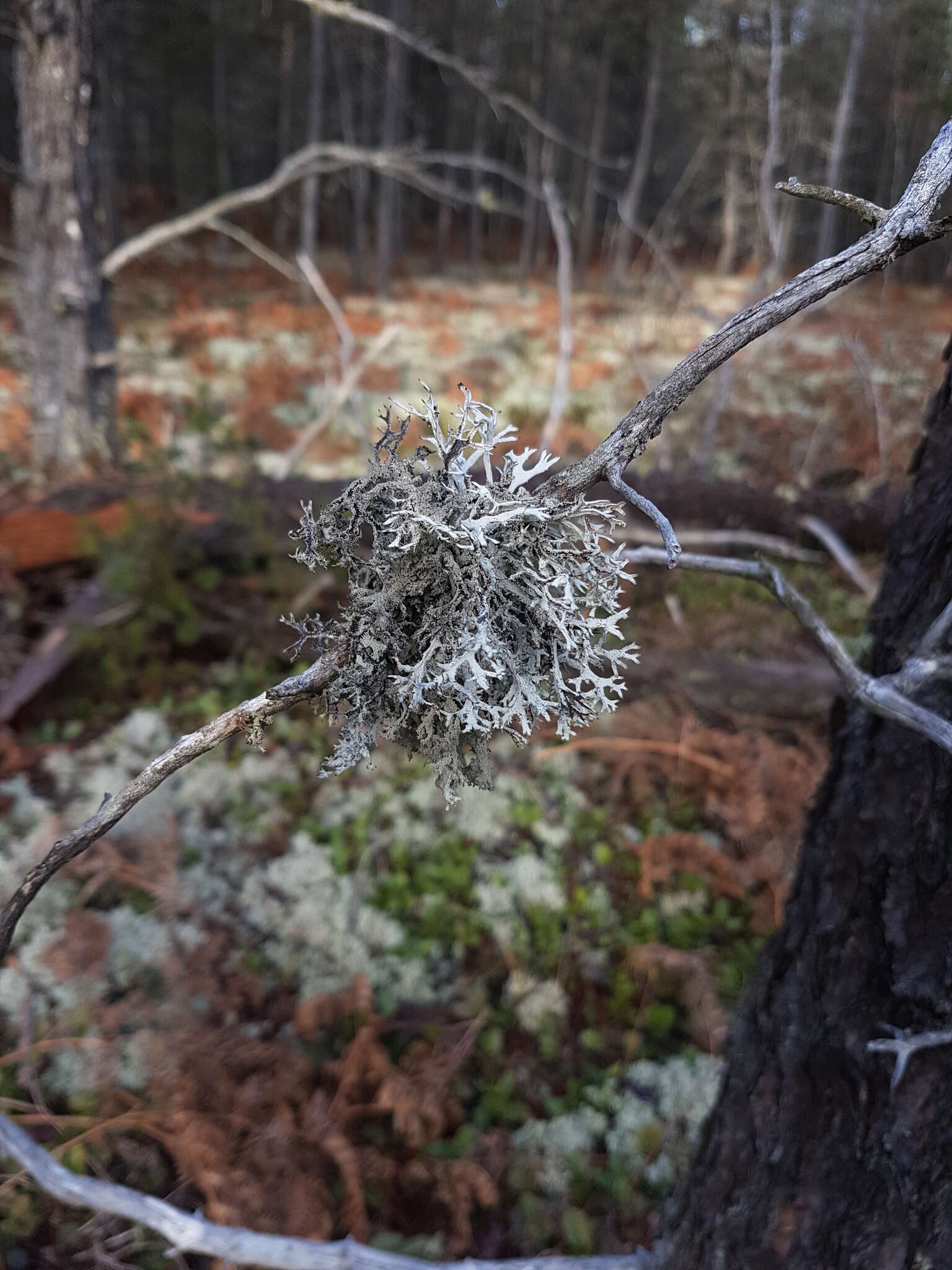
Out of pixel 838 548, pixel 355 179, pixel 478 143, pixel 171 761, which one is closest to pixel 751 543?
pixel 838 548

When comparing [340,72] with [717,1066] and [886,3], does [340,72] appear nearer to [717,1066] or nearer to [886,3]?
[886,3]

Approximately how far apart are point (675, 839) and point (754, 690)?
3.87ft

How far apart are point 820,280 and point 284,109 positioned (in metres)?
22.0

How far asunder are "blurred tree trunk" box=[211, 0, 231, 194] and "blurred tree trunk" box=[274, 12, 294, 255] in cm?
137

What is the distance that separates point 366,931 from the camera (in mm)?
2977

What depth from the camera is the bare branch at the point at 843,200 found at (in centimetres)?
58

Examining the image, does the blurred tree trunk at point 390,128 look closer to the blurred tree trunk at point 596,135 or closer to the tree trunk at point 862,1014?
the blurred tree trunk at point 596,135

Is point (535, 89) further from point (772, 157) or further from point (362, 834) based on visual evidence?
point (362, 834)

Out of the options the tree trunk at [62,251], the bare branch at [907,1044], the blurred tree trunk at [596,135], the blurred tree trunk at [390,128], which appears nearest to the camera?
the bare branch at [907,1044]

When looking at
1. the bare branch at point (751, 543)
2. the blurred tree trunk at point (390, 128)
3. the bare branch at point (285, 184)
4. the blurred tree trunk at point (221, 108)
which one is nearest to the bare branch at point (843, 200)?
the bare branch at point (751, 543)

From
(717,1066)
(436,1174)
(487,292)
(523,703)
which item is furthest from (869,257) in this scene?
(487,292)

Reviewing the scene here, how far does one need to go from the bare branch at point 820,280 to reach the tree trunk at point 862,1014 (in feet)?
2.72

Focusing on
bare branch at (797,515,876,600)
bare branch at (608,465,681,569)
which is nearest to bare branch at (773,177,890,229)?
bare branch at (608,465,681,569)

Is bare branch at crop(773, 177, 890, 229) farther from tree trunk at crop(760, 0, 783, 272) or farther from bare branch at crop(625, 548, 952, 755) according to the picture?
tree trunk at crop(760, 0, 783, 272)
